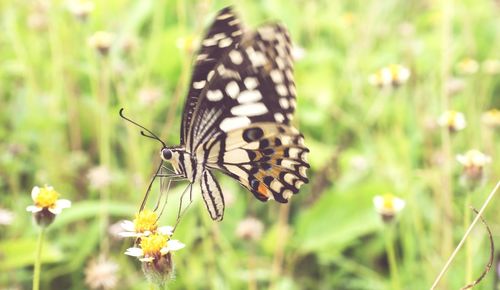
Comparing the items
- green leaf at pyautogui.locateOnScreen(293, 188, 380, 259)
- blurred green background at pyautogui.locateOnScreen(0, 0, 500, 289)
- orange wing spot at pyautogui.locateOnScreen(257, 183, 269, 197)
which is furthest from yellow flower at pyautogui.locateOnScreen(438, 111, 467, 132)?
orange wing spot at pyautogui.locateOnScreen(257, 183, 269, 197)

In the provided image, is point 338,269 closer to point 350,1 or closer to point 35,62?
point 35,62

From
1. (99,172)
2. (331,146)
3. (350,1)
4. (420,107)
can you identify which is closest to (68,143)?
(99,172)

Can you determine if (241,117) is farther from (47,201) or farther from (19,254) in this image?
(19,254)

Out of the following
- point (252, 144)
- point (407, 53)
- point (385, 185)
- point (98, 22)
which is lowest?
point (385, 185)

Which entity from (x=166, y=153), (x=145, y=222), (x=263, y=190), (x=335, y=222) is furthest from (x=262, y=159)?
(x=335, y=222)

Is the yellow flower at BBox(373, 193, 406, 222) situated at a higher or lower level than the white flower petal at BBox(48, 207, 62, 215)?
lower

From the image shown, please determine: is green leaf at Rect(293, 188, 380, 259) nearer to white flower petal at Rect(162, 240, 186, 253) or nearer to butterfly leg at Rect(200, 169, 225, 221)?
butterfly leg at Rect(200, 169, 225, 221)
